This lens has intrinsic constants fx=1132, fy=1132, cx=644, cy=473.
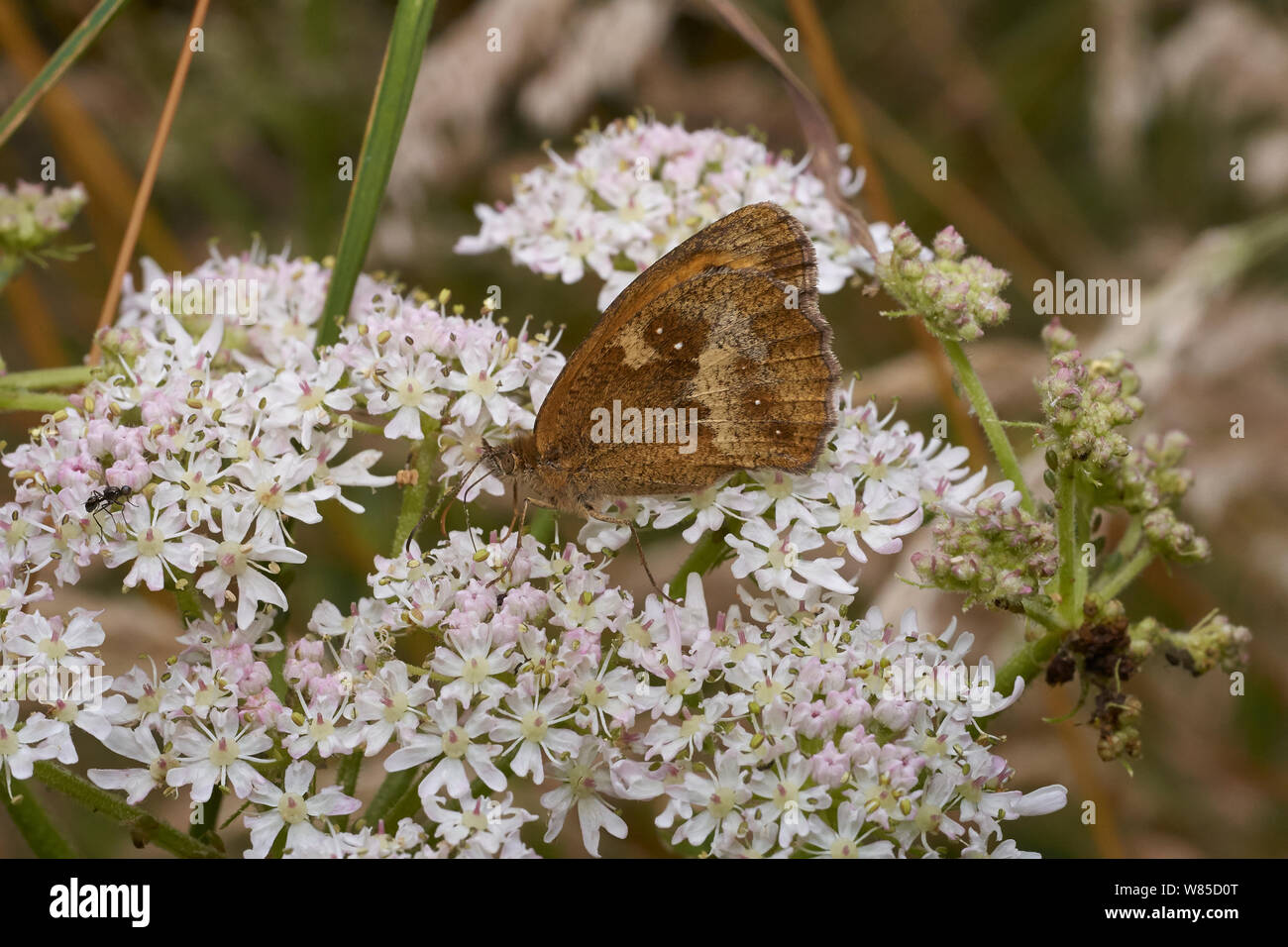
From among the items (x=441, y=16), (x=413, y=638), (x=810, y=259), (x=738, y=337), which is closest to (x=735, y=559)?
(x=738, y=337)

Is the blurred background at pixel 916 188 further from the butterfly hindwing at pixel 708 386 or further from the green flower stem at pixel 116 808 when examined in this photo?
the green flower stem at pixel 116 808

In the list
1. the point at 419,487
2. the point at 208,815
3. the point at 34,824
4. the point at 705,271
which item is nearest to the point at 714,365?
the point at 705,271

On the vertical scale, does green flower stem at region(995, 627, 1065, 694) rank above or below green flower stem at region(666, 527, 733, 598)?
below

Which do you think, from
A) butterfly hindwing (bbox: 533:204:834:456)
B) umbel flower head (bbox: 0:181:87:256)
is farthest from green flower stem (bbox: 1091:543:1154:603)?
umbel flower head (bbox: 0:181:87:256)

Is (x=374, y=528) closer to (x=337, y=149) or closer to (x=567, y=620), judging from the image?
(x=337, y=149)

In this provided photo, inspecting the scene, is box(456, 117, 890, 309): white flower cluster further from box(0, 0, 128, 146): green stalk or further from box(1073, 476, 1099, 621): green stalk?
box(0, 0, 128, 146): green stalk

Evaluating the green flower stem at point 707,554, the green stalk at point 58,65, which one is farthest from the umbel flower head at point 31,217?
the green flower stem at point 707,554

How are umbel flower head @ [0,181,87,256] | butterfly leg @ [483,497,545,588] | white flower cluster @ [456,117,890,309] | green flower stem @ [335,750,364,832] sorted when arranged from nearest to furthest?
green flower stem @ [335,750,364,832] → butterfly leg @ [483,497,545,588] → umbel flower head @ [0,181,87,256] → white flower cluster @ [456,117,890,309]
